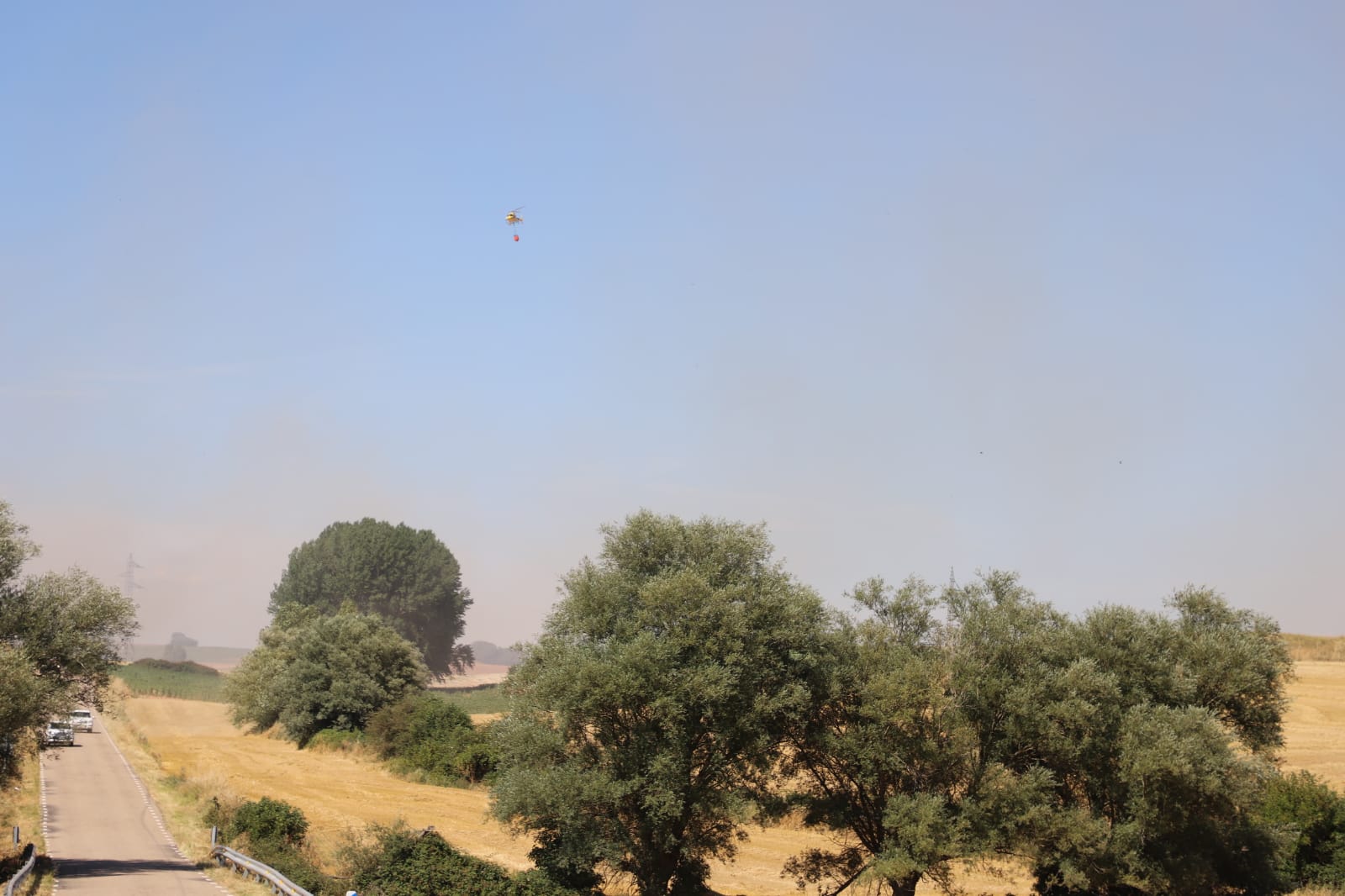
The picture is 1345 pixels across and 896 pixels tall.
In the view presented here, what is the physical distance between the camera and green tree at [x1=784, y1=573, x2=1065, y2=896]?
28891 mm

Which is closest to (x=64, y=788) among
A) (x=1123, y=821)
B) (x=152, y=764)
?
(x=152, y=764)

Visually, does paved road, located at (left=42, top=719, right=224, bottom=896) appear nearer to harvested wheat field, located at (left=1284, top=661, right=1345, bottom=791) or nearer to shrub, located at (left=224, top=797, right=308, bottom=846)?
shrub, located at (left=224, top=797, right=308, bottom=846)

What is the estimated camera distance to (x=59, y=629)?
115ft

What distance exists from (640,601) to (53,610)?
20.0m

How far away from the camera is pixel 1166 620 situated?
32.9 metres

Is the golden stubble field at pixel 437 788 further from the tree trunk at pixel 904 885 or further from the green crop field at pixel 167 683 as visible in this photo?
the green crop field at pixel 167 683

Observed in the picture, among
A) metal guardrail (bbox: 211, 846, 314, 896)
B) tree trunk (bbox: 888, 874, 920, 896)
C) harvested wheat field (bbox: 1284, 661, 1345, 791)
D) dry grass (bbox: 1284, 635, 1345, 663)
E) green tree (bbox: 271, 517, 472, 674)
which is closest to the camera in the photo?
metal guardrail (bbox: 211, 846, 314, 896)

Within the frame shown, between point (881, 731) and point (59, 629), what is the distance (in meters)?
26.4

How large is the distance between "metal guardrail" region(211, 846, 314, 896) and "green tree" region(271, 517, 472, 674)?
117 m

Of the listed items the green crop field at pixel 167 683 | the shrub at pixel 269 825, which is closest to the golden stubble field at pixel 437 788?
the shrub at pixel 269 825

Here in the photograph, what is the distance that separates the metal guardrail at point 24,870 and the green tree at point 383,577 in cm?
11943

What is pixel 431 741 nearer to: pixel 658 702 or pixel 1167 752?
pixel 658 702

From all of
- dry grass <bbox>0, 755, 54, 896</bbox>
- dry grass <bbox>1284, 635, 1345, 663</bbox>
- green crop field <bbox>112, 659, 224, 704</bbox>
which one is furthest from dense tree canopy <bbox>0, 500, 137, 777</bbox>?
green crop field <bbox>112, 659, 224, 704</bbox>

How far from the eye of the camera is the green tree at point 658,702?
2852cm
